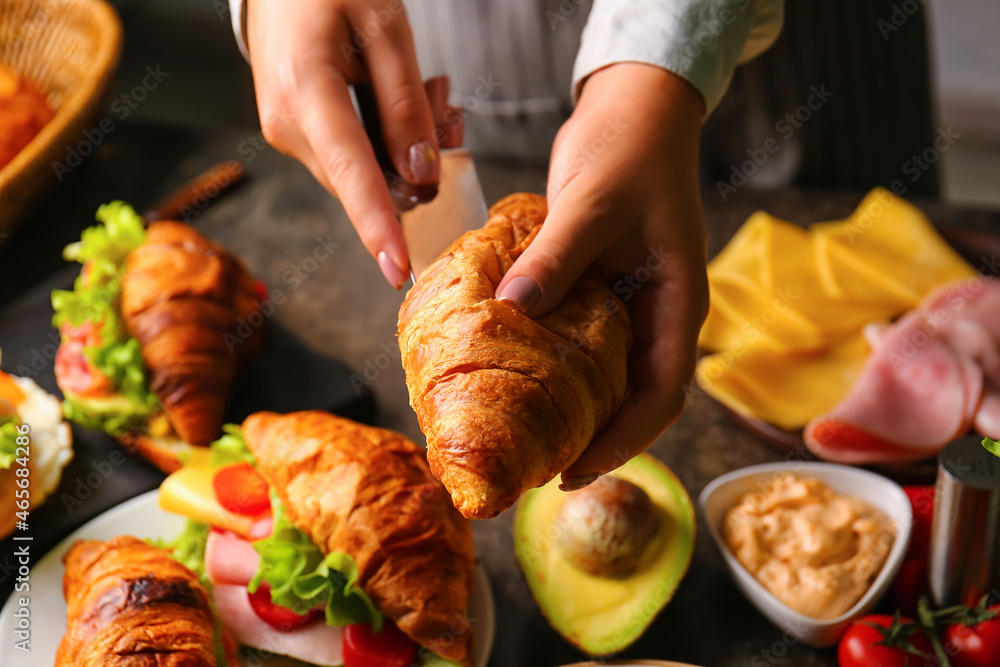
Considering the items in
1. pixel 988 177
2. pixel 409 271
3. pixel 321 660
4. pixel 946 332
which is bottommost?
pixel 988 177

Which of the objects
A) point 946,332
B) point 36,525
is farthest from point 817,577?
point 36,525

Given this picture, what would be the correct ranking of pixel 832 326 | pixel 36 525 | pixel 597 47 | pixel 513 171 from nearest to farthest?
pixel 597 47
pixel 36 525
pixel 832 326
pixel 513 171

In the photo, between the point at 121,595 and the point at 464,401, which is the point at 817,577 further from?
the point at 121,595

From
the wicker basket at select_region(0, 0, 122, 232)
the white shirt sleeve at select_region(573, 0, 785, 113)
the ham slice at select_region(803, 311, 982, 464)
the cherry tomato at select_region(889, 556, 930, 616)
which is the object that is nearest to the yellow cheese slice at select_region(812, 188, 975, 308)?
the ham slice at select_region(803, 311, 982, 464)

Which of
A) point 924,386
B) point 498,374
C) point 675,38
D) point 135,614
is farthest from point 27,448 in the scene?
point 924,386

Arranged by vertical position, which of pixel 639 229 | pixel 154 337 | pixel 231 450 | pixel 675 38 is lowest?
pixel 231 450

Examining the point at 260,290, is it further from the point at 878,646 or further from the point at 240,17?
the point at 878,646
